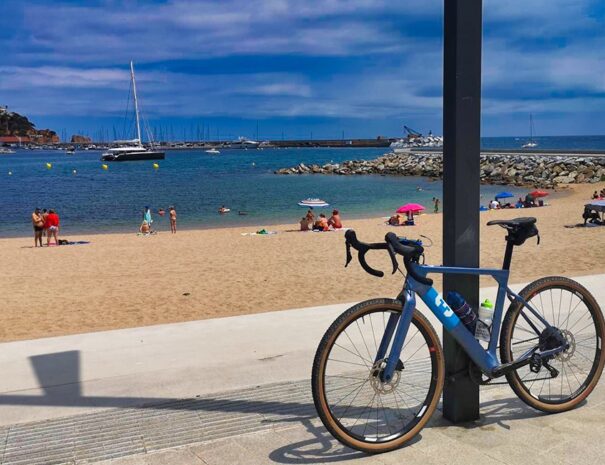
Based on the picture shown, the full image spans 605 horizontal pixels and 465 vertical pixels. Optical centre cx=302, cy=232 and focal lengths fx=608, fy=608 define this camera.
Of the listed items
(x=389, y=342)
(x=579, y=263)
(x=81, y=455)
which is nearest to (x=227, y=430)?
(x=81, y=455)

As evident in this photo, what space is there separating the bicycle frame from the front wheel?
0.05m

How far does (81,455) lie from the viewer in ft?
10.5

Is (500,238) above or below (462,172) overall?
below

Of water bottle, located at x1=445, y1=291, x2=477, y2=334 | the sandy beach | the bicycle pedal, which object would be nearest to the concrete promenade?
the bicycle pedal

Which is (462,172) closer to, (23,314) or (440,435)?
(440,435)

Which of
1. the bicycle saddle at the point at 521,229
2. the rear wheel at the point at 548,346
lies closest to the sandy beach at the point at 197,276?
the rear wheel at the point at 548,346

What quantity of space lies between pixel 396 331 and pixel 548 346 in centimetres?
106

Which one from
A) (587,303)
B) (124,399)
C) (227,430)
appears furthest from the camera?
(124,399)

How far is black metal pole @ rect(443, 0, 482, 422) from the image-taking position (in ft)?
10.5

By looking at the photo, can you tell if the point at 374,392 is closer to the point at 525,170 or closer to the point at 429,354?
the point at 429,354

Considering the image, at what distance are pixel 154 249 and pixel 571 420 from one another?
1467 cm

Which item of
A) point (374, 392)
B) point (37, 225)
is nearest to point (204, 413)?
point (374, 392)

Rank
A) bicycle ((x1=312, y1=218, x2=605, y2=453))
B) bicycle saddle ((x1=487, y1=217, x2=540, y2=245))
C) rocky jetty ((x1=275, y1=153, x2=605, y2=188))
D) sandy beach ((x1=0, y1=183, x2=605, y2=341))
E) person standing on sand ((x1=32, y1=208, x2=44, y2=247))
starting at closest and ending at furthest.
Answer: bicycle ((x1=312, y1=218, x2=605, y2=453)), bicycle saddle ((x1=487, y1=217, x2=540, y2=245)), sandy beach ((x1=0, y1=183, x2=605, y2=341)), person standing on sand ((x1=32, y1=208, x2=44, y2=247)), rocky jetty ((x1=275, y1=153, x2=605, y2=188))

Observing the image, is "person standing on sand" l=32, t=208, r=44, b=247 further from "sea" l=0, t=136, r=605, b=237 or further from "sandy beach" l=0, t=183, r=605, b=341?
"sea" l=0, t=136, r=605, b=237
